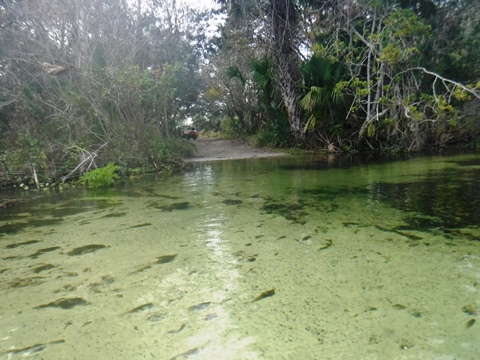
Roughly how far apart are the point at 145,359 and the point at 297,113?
843 cm

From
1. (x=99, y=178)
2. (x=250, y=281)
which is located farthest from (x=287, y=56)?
(x=250, y=281)

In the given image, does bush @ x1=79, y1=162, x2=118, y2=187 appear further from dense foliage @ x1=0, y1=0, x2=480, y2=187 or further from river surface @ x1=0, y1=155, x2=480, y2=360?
river surface @ x1=0, y1=155, x2=480, y2=360

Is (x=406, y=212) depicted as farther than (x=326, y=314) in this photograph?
Yes

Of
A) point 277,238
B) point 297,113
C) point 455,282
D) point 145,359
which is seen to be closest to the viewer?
point 145,359

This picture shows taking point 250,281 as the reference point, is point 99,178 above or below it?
above

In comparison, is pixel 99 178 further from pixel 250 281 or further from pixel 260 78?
pixel 260 78

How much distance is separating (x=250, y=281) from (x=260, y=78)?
8128mm

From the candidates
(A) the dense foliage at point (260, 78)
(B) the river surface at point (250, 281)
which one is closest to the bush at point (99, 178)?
(A) the dense foliage at point (260, 78)

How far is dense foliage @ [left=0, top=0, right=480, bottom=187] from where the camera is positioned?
5.67m


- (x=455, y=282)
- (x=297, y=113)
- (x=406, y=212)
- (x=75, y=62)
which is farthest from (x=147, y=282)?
(x=297, y=113)

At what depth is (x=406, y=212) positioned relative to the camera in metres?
2.41

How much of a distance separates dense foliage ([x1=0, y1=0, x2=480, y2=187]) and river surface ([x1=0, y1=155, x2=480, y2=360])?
3.15m

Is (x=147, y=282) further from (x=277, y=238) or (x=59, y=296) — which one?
(x=277, y=238)

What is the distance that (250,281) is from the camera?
4.70 ft
